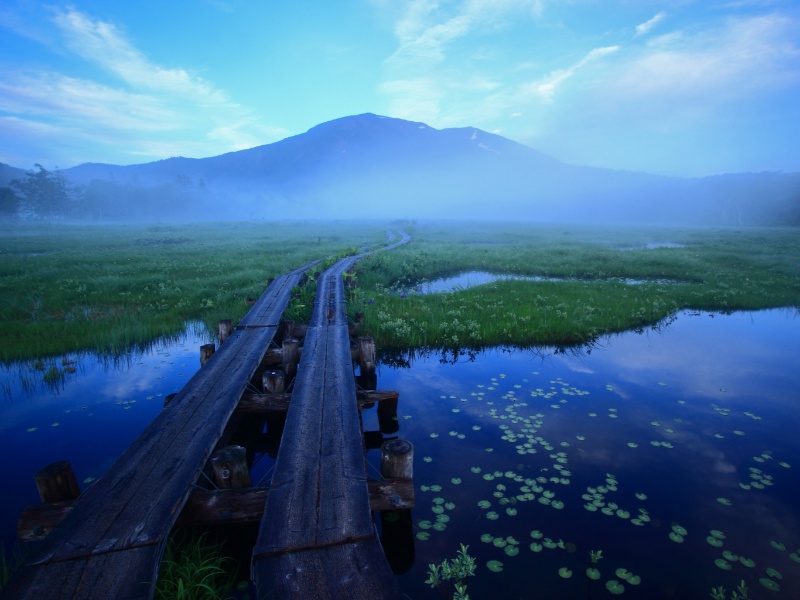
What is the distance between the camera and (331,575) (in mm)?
3438

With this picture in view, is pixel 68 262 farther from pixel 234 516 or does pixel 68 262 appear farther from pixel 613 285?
pixel 613 285

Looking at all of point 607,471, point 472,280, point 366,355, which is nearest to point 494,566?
point 607,471

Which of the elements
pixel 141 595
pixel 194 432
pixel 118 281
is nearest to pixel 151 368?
pixel 194 432

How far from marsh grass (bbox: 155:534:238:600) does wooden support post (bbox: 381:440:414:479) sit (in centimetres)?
214

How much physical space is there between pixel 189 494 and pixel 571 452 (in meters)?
6.18

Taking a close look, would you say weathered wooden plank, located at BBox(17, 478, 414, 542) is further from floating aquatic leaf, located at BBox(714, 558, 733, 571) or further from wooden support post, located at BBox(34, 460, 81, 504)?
floating aquatic leaf, located at BBox(714, 558, 733, 571)

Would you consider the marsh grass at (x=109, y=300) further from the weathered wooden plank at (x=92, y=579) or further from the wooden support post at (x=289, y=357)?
the weathered wooden plank at (x=92, y=579)

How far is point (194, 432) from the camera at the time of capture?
5.69m

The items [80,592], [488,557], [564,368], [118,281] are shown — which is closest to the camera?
[80,592]

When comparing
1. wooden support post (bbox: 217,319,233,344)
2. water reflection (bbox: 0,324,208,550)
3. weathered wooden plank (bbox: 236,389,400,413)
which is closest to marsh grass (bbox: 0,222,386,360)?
water reflection (bbox: 0,324,208,550)

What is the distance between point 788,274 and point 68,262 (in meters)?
48.9


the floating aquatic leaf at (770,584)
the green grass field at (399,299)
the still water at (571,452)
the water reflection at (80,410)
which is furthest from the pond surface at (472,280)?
the floating aquatic leaf at (770,584)

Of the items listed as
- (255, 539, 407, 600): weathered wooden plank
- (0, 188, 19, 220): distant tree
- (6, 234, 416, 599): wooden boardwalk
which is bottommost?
(255, 539, 407, 600): weathered wooden plank

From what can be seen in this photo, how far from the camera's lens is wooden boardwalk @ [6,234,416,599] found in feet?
11.0
